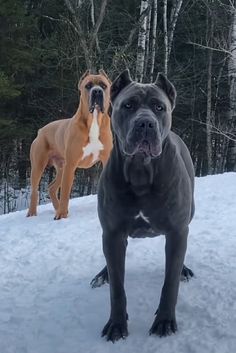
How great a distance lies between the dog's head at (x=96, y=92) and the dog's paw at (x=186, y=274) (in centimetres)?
271

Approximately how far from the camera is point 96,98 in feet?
18.6

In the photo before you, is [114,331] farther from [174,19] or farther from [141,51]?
[174,19]

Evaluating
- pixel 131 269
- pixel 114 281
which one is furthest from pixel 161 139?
pixel 131 269

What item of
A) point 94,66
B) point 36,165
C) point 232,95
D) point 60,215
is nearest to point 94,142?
point 60,215

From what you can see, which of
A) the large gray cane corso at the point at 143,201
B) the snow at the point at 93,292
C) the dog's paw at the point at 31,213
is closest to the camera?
the snow at the point at 93,292

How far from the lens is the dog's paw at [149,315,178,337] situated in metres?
2.62

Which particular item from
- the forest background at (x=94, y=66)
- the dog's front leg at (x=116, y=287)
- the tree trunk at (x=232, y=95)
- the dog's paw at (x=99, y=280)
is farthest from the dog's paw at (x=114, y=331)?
the tree trunk at (x=232, y=95)

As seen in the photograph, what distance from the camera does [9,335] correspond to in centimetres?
270

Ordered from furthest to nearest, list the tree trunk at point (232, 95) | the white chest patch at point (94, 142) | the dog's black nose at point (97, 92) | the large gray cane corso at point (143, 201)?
1. the tree trunk at point (232, 95)
2. the white chest patch at point (94, 142)
3. the dog's black nose at point (97, 92)
4. the large gray cane corso at point (143, 201)

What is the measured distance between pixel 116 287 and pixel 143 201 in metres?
0.53

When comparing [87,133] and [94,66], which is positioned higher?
[87,133]

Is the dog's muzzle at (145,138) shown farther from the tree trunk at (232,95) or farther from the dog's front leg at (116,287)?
the tree trunk at (232,95)

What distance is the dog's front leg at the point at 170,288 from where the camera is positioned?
265cm

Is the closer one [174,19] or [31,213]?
[31,213]
